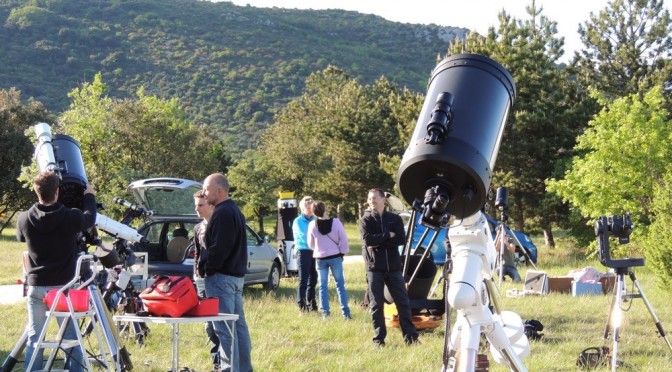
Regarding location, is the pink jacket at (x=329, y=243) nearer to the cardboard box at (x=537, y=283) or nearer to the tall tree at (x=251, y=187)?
the cardboard box at (x=537, y=283)

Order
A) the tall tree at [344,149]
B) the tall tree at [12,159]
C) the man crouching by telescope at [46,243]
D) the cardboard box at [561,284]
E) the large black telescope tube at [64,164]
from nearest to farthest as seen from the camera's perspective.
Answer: the man crouching by telescope at [46,243] < the large black telescope tube at [64,164] < the cardboard box at [561,284] < the tall tree at [12,159] < the tall tree at [344,149]

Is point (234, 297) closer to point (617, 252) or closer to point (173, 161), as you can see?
point (617, 252)

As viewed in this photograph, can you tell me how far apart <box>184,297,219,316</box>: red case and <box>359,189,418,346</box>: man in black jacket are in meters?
3.34

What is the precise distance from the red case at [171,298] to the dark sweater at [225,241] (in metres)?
0.81

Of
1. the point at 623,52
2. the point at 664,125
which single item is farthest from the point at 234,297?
the point at 623,52

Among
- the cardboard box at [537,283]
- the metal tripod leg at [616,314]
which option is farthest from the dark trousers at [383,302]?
the cardboard box at [537,283]

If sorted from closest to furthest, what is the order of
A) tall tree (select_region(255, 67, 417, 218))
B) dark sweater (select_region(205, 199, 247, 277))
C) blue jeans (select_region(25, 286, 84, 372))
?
blue jeans (select_region(25, 286, 84, 372))
dark sweater (select_region(205, 199, 247, 277))
tall tree (select_region(255, 67, 417, 218))

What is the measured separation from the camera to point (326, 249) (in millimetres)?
10969

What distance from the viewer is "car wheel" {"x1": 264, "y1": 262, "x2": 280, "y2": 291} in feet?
49.5

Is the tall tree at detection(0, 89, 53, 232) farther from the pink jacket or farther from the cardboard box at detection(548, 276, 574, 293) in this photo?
the pink jacket

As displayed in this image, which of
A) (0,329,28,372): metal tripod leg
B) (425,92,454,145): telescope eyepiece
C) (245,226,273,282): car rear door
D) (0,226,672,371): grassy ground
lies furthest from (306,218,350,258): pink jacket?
(425,92,454,145): telescope eyepiece

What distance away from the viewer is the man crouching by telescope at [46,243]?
6105 mm

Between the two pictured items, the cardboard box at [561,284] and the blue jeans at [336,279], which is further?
the cardboard box at [561,284]

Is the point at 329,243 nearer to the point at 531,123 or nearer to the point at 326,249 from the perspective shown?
the point at 326,249
